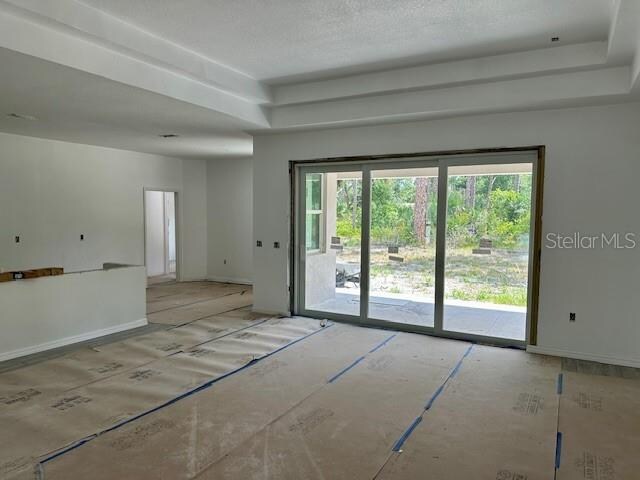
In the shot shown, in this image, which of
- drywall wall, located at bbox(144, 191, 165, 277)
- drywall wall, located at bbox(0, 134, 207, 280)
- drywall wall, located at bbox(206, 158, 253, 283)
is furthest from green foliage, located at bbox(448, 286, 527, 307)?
drywall wall, located at bbox(144, 191, 165, 277)

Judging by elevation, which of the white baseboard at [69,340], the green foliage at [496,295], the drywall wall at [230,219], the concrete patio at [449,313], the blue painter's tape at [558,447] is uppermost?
the drywall wall at [230,219]

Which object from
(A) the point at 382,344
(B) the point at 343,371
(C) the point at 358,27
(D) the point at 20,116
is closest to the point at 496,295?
(A) the point at 382,344

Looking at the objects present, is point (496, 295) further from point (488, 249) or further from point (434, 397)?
point (434, 397)

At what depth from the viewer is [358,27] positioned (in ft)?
12.1

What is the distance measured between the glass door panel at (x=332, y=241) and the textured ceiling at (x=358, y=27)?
197 centimetres

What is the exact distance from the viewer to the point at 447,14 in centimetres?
344

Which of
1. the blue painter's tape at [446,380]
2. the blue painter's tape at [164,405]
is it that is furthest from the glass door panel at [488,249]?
the blue painter's tape at [164,405]

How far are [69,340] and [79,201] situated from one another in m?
3.15

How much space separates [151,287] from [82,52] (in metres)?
5.95

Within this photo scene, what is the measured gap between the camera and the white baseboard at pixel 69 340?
4.54 metres

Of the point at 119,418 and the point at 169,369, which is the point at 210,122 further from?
the point at 119,418

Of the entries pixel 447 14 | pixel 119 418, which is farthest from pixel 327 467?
pixel 447 14

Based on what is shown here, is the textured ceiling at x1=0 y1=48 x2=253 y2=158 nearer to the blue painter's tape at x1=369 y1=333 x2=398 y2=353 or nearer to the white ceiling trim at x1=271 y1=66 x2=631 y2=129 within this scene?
the white ceiling trim at x1=271 y1=66 x2=631 y2=129

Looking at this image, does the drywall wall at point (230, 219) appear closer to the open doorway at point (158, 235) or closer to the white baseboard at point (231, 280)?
the white baseboard at point (231, 280)
